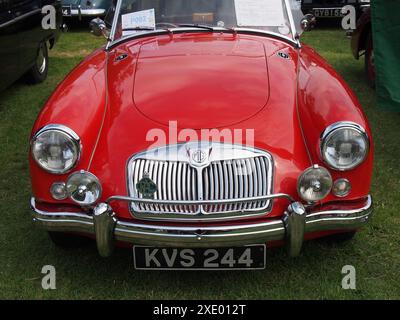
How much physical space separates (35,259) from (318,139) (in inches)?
73.6

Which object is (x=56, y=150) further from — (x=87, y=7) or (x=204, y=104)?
(x=87, y=7)

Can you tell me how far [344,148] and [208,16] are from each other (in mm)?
1696

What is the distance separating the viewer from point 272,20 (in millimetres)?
3832

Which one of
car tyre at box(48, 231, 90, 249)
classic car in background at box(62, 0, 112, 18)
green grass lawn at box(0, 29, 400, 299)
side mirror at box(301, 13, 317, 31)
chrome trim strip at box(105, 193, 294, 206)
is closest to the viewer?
chrome trim strip at box(105, 193, 294, 206)

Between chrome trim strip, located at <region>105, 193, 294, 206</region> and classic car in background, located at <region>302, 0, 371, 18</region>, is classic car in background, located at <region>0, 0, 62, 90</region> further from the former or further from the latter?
classic car in background, located at <region>302, 0, 371, 18</region>

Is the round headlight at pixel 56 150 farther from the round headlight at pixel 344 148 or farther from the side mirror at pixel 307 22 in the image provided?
the side mirror at pixel 307 22

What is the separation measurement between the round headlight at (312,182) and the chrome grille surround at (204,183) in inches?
6.5

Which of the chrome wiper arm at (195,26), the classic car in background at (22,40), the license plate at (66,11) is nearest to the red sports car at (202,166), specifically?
the chrome wiper arm at (195,26)

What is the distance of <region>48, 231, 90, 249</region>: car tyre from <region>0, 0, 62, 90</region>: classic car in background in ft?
10.3

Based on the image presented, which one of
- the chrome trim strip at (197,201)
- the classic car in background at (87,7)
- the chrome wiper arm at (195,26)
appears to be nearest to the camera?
the chrome trim strip at (197,201)

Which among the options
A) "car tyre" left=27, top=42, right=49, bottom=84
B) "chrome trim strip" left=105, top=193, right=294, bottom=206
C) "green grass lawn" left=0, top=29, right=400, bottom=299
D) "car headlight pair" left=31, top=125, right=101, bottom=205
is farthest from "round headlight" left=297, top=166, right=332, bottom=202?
"car tyre" left=27, top=42, right=49, bottom=84

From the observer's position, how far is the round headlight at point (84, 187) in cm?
262

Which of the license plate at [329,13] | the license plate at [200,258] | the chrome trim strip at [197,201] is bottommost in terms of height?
the license plate at [329,13]

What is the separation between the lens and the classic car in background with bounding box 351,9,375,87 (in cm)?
672
